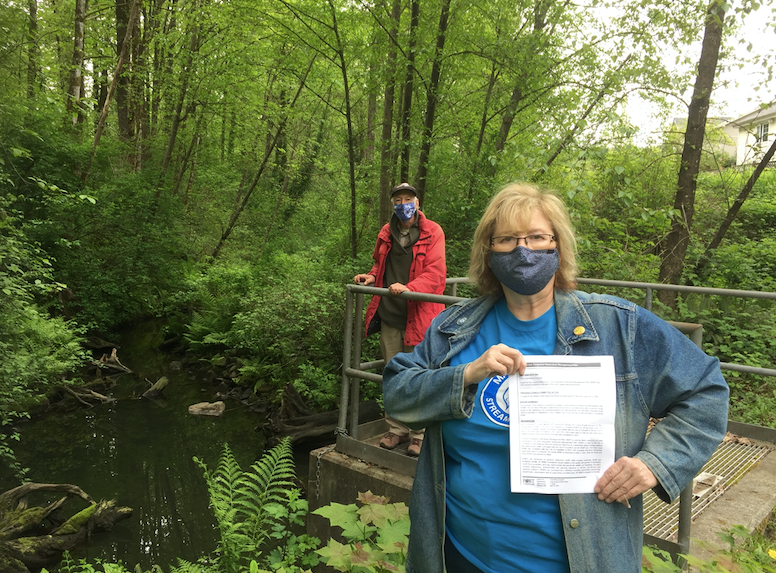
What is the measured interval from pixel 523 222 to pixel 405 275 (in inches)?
104

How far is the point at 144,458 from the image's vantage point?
8945mm

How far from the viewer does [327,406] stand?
10.1m

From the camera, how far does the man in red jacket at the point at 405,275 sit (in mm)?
4239

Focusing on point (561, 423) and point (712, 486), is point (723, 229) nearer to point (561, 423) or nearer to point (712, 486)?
point (712, 486)

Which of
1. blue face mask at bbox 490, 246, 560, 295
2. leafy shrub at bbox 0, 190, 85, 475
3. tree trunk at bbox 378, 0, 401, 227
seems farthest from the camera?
tree trunk at bbox 378, 0, 401, 227

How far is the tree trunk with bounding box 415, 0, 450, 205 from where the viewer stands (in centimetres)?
1012

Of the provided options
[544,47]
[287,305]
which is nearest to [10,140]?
[287,305]

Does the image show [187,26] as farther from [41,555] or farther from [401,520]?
[401,520]

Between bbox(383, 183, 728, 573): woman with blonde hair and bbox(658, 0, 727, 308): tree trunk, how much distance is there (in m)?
7.39

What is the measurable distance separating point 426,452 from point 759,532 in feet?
8.27

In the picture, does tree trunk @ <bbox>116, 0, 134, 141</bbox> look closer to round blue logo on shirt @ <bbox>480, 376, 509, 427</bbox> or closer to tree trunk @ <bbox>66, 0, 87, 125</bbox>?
tree trunk @ <bbox>66, 0, 87, 125</bbox>

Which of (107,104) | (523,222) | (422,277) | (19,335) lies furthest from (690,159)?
(107,104)

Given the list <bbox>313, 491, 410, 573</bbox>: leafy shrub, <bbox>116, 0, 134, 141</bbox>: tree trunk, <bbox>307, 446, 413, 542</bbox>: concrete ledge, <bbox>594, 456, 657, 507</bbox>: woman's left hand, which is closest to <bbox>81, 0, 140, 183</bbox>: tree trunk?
<bbox>116, 0, 134, 141</bbox>: tree trunk

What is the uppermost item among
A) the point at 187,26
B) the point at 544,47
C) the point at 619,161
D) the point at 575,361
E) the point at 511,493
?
the point at 187,26
